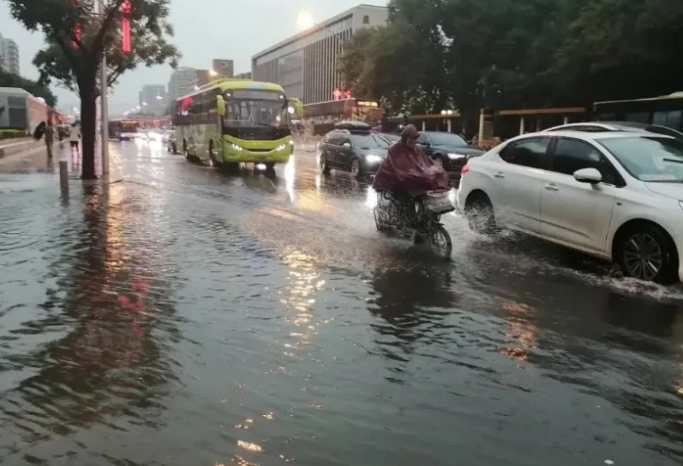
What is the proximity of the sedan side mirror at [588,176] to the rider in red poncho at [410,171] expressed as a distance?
208 cm

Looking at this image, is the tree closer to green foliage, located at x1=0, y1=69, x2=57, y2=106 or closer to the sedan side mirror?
the sedan side mirror

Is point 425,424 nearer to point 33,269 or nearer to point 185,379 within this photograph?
point 185,379

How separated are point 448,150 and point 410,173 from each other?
14853mm

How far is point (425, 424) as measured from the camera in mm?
4125

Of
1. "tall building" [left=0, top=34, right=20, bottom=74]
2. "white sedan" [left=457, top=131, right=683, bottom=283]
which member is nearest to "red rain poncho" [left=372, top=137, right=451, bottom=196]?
"white sedan" [left=457, top=131, right=683, bottom=283]

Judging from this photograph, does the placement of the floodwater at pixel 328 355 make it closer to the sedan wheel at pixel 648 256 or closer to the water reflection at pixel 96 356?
the water reflection at pixel 96 356

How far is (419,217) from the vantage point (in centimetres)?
1002

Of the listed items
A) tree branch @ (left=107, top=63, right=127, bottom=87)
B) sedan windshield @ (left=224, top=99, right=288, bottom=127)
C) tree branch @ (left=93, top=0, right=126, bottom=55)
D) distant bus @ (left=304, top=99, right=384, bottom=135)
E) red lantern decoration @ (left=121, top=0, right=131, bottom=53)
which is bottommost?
sedan windshield @ (left=224, top=99, right=288, bottom=127)

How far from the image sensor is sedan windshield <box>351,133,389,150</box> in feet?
77.3

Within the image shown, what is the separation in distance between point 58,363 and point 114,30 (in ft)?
55.5

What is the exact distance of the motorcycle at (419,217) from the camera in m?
9.66

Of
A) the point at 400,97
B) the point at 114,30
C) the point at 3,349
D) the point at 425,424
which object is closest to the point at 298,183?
the point at 114,30

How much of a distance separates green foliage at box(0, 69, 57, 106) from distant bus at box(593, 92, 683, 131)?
57.6 metres

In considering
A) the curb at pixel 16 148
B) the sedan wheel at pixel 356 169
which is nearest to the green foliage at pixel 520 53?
the sedan wheel at pixel 356 169
